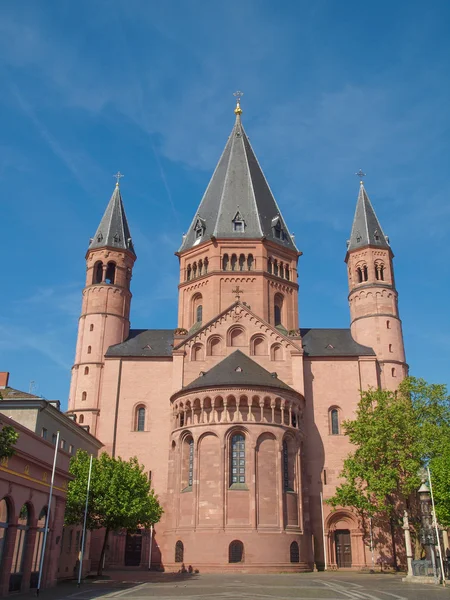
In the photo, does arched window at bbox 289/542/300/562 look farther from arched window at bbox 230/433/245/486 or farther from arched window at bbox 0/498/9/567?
arched window at bbox 0/498/9/567

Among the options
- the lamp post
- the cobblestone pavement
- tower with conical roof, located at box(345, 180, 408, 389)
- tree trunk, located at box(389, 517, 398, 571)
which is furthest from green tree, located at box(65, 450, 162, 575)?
tower with conical roof, located at box(345, 180, 408, 389)

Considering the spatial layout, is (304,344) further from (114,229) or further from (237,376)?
(114,229)

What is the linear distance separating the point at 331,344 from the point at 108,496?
28014 millimetres

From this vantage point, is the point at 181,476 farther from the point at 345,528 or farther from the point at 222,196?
the point at 222,196

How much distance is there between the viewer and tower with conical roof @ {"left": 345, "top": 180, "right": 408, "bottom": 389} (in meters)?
57.8

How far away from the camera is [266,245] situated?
204 ft

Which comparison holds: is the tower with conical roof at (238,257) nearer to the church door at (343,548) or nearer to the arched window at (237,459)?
the arched window at (237,459)

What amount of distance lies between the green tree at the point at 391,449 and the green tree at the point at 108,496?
16.1 m

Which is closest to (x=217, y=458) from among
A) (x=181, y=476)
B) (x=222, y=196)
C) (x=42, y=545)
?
(x=181, y=476)

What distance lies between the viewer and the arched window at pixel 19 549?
26000 millimetres

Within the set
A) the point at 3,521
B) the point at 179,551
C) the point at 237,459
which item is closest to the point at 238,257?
the point at 237,459

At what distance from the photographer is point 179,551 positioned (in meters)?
45.2

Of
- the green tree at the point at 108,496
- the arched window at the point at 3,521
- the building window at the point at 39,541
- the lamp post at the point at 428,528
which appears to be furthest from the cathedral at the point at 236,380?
the arched window at the point at 3,521

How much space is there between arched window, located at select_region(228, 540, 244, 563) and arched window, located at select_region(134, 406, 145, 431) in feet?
51.5
